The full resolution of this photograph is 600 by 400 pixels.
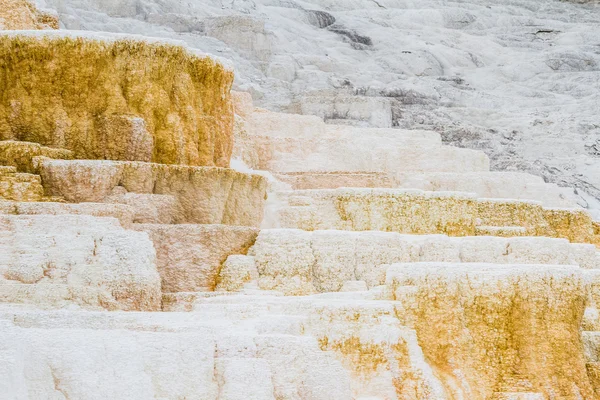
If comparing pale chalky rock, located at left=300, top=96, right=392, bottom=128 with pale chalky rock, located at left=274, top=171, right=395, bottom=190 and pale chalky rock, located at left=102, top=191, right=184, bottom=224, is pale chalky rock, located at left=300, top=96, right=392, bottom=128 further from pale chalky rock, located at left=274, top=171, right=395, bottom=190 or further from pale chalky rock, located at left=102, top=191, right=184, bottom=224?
pale chalky rock, located at left=102, top=191, right=184, bottom=224

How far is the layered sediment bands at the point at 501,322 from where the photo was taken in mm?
8938

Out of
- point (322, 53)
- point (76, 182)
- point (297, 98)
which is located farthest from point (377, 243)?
point (322, 53)

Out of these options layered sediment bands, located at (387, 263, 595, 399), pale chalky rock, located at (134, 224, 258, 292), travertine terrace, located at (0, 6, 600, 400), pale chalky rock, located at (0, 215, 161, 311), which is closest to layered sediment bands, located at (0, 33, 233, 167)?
travertine terrace, located at (0, 6, 600, 400)

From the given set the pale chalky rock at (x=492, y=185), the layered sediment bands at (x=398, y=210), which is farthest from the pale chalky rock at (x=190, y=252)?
the pale chalky rock at (x=492, y=185)

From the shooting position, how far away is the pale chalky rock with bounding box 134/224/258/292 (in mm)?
9773

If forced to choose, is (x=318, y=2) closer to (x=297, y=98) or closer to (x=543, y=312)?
(x=297, y=98)

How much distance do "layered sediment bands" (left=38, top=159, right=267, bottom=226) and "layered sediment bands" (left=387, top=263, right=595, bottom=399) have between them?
2499 mm

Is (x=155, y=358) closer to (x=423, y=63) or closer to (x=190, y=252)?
(x=190, y=252)

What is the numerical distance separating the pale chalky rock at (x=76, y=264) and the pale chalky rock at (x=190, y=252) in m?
0.80

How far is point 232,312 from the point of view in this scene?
790 centimetres

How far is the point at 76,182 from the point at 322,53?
808 inches

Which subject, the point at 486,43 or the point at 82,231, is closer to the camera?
the point at 82,231

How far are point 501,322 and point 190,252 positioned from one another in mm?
2926

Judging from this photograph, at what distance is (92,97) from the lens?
11922mm
